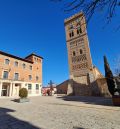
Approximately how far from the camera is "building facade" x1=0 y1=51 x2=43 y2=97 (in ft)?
89.9

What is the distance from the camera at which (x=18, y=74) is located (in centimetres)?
3023

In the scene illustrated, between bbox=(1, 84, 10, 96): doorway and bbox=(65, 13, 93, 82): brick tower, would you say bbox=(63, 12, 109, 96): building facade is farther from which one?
bbox=(1, 84, 10, 96): doorway

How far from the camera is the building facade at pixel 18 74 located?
89.9 feet

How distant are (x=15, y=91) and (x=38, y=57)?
13052 mm

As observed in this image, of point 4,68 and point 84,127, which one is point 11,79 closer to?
point 4,68

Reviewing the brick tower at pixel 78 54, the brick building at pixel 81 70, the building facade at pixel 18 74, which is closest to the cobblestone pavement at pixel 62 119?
the brick building at pixel 81 70

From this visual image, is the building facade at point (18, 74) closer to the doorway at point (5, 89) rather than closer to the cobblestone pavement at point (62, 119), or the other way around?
the doorway at point (5, 89)

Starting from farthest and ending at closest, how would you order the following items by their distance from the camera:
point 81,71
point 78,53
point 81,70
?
point 78,53 → point 81,70 → point 81,71

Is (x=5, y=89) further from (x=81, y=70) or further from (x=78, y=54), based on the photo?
(x=78, y=54)

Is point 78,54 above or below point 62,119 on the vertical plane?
above

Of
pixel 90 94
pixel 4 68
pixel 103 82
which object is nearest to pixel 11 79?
pixel 4 68

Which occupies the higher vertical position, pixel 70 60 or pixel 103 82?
pixel 70 60

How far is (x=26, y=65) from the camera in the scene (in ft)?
108

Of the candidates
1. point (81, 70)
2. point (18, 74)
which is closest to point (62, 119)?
point (81, 70)
